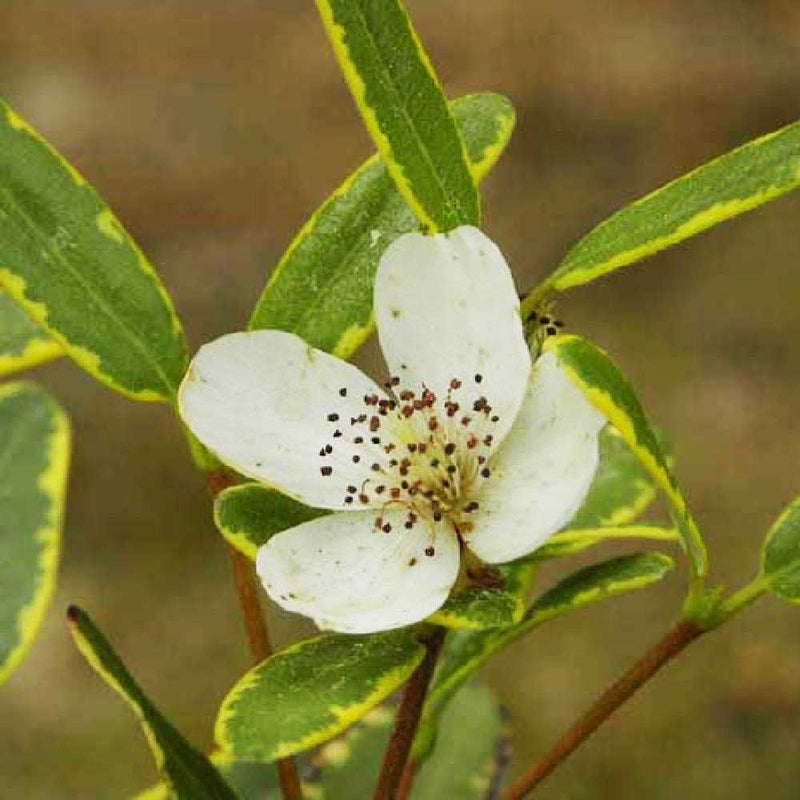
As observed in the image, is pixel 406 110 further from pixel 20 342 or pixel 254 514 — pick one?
pixel 20 342

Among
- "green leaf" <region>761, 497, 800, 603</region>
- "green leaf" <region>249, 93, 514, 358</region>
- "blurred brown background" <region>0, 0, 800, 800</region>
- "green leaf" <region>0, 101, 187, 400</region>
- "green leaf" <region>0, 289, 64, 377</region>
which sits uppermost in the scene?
"green leaf" <region>0, 101, 187, 400</region>

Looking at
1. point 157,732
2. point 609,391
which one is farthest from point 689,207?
point 157,732

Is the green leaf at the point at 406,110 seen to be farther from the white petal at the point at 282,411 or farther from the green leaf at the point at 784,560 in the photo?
the green leaf at the point at 784,560

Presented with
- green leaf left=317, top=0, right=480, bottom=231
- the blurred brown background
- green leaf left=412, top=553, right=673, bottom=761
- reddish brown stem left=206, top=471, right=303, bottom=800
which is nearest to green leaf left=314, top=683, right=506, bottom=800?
green leaf left=412, top=553, right=673, bottom=761

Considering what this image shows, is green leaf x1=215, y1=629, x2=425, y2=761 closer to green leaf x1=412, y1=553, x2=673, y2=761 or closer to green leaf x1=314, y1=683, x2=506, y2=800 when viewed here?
green leaf x1=412, y1=553, x2=673, y2=761

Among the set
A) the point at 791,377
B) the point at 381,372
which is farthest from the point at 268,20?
the point at 791,377

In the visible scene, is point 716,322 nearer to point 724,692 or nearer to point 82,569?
point 724,692
